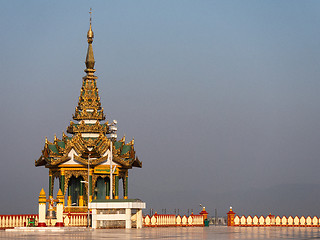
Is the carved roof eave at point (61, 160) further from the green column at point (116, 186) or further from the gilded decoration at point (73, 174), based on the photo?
the green column at point (116, 186)

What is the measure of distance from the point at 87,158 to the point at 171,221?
12.5 metres

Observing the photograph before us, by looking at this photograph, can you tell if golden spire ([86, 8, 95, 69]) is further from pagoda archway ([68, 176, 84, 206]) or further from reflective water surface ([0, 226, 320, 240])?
reflective water surface ([0, 226, 320, 240])

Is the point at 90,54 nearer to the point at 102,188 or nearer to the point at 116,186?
the point at 102,188

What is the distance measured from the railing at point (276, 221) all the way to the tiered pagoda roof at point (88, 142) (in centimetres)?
1415

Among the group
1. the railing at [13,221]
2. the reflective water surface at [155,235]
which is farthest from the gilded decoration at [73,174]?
the reflective water surface at [155,235]

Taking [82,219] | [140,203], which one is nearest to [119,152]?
[82,219]

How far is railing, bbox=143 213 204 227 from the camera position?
61125 mm

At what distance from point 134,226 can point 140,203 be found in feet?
6.70

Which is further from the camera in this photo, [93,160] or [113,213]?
[93,160]

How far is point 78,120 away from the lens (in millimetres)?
73938

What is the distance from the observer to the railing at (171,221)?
61.1 m

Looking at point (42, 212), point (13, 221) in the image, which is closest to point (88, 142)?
point (13, 221)

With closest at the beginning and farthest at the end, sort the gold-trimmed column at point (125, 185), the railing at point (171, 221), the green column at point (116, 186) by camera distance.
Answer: the railing at point (171, 221)
the green column at point (116, 186)
the gold-trimmed column at point (125, 185)

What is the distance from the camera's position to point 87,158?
69.9 meters
